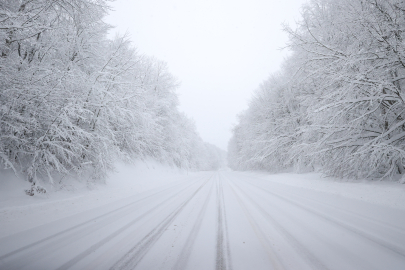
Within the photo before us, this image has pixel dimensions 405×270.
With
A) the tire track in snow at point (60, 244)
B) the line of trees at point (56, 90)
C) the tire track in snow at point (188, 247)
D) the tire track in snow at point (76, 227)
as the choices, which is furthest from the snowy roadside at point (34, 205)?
the tire track in snow at point (188, 247)

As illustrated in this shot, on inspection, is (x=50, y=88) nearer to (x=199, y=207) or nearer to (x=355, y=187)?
(x=199, y=207)

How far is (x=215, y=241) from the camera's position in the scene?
3088mm

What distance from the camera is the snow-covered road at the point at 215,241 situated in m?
2.39

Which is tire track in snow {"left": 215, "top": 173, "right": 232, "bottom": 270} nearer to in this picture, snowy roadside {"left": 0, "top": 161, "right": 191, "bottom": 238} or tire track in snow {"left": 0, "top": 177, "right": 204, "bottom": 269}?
tire track in snow {"left": 0, "top": 177, "right": 204, "bottom": 269}

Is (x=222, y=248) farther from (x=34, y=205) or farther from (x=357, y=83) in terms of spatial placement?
(x=357, y=83)

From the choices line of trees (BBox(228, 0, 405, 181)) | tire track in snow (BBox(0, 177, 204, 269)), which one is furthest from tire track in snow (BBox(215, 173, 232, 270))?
line of trees (BBox(228, 0, 405, 181))

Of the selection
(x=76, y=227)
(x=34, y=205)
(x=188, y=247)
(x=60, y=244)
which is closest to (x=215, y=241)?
(x=188, y=247)

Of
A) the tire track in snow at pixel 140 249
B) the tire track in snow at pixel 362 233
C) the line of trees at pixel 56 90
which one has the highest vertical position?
the line of trees at pixel 56 90

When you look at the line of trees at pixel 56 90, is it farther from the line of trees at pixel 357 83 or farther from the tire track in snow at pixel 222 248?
the line of trees at pixel 357 83

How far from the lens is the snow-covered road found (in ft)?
7.85

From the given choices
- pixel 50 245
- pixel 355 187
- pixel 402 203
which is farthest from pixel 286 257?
pixel 355 187

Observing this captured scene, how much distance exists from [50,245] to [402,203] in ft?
29.0

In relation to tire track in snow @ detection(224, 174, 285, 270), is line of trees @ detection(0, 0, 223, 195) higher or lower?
higher

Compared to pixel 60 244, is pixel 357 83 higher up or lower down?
higher up
